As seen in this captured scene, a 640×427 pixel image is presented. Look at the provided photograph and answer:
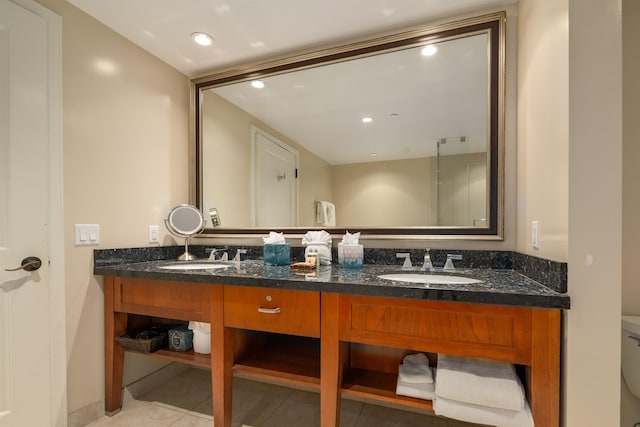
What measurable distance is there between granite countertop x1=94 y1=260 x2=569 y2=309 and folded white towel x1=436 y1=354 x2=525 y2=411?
0.30 metres

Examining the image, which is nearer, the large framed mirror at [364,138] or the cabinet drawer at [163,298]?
the cabinet drawer at [163,298]

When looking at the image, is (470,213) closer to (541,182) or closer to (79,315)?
(541,182)

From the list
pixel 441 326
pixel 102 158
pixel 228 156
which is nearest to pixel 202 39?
pixel 228 156

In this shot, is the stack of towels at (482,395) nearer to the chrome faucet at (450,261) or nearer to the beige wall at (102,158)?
the chrome faucet at (450,261)

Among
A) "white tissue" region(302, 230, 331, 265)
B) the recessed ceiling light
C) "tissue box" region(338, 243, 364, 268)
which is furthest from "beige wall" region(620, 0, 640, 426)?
the recessed ceiling light

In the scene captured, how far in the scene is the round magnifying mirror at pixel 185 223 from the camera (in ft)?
6.56

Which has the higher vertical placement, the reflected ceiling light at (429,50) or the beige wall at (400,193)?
the reflected ceiling light at (429,50)

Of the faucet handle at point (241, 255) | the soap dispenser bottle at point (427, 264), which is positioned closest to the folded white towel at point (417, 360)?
the soap dispenser bottle at point (427, 264)

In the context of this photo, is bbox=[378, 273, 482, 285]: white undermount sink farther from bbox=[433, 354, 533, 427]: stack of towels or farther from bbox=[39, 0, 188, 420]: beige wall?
bbox=[39, 0, 188, 420]: beige wall

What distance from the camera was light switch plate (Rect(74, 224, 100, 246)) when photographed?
1.52 m

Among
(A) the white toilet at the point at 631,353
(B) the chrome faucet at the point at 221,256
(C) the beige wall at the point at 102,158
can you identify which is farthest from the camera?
(B) the chrome faucet at the point at 221,256

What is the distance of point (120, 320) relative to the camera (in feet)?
5.46

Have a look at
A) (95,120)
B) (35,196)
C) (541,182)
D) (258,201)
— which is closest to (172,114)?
(95,120)

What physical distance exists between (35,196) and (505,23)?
2.36 m
